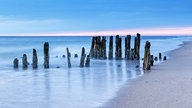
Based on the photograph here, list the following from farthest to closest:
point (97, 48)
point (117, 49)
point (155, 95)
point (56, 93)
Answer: point (97, 48) → point (117, 49) → point (56, 93) → point (155, 95)

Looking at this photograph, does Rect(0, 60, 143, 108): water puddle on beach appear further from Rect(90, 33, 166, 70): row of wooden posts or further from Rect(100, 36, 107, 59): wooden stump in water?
Rect(100, 36, 107, 59): wooden stump in water

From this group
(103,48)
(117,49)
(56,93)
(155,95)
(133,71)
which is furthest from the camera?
(103,48)

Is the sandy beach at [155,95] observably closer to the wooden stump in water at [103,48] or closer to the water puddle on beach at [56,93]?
the water puddle on beach at [56,93]

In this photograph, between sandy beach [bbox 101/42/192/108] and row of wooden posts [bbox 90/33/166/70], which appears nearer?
sandy beach [bbox 101/42/192/108]

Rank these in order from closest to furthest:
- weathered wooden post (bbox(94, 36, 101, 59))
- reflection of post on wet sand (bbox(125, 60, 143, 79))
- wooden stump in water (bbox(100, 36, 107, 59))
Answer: reflection of post on wet sand (bbox(125, 60, 143, 79)) → wooden stump in water (bbox(100, 36, 107, 59)) → weathered wooden post (bbox(94, 36, 101, 59))

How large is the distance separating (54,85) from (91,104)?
434 cm

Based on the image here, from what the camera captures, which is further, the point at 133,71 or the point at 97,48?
the point at 97,48

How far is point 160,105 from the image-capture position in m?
8.66

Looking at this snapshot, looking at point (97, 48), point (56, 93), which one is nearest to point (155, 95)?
point (56, 93)

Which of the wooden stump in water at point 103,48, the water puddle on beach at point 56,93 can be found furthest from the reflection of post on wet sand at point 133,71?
the wooden stump in water at point 103,48

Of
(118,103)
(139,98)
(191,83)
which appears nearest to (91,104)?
(118,103)

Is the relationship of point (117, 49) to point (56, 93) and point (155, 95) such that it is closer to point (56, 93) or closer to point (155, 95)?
point (56, 93)

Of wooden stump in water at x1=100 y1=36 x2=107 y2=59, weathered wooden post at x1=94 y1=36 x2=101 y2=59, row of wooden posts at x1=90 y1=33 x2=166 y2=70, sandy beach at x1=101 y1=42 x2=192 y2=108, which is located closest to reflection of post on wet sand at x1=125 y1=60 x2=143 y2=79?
sandy beach at x1=101 y1=42 x2=192 y2=108

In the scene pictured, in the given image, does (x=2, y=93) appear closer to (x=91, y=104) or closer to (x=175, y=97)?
(x=91, y=104)
